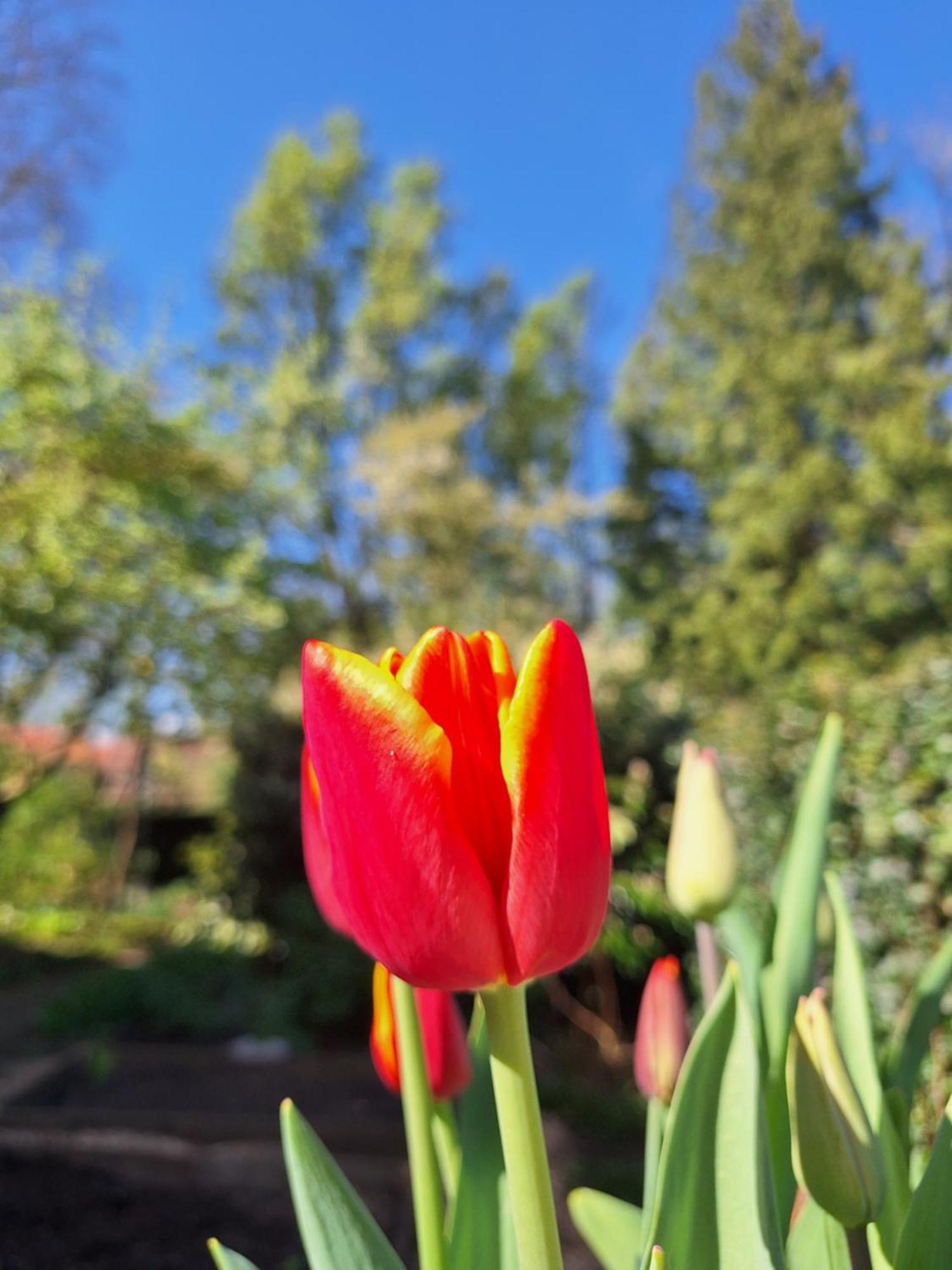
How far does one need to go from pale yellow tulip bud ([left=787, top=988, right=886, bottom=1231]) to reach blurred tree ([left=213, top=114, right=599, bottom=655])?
38.6 ft

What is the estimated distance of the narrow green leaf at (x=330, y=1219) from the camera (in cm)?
57

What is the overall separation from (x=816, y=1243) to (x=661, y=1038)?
8.8 inches

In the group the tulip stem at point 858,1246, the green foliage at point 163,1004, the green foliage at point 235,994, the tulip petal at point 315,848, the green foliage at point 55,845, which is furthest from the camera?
the green foliage at point 55,845

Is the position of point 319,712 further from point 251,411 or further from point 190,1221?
point 251,411

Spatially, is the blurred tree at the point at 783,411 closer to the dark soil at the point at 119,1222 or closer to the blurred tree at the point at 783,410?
the blurred tree at the point at 783,410

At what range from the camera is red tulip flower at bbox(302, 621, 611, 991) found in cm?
44

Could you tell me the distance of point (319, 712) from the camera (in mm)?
452

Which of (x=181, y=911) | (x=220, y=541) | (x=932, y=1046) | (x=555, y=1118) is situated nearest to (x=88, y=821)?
(x=181, y=911)

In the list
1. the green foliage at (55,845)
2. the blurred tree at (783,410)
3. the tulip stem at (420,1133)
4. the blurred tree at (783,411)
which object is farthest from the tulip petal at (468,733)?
the blurred tree at (783,410)

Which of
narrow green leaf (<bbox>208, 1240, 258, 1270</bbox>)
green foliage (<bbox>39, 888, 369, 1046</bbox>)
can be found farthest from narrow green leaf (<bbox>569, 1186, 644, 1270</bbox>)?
green foliage (<bbox>39, 888, 369, 1046</bbox>)

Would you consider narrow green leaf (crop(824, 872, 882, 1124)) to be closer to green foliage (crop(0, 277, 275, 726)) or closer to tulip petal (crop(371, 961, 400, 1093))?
tulip petal (crop(371, 961, 400, 1093))

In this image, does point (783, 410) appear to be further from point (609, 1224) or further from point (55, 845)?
point (609, 1224)

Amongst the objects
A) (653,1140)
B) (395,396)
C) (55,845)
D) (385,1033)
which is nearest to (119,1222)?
(385,1033)

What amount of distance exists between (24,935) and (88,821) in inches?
102
